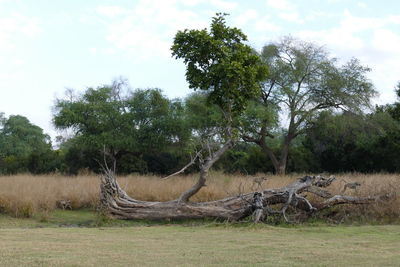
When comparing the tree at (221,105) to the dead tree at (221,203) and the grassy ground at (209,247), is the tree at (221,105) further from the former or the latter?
the grassy ground at (209,247)

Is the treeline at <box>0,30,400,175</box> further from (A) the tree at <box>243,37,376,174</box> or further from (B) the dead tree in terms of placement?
(B) the dead tree

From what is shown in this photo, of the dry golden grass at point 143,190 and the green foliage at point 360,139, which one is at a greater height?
the green foliage at point 360,139

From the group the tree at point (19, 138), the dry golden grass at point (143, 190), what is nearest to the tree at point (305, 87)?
the dry golden grass at point (143, 190)

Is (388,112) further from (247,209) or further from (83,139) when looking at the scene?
(247,209)

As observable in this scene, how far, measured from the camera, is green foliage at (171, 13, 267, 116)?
16.2 meters

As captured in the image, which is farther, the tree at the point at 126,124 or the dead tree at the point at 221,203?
the tree at the point at 126,124

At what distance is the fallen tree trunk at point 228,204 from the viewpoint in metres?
16.2

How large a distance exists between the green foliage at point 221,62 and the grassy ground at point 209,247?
4229 mm

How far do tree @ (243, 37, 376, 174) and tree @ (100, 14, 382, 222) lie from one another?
771 inches

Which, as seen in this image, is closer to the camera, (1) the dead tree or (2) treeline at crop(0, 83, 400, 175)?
(1) the dead tree

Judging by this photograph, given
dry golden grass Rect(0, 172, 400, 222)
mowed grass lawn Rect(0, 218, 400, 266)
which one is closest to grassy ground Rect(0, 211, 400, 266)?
mowed grass lawn Rect(0, 218, 400, 266)

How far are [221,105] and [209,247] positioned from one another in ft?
25.7

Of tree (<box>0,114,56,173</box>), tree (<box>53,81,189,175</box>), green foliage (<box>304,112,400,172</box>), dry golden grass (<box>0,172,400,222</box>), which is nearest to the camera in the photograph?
dry golden grass (<box>0,172,400,222</box>)

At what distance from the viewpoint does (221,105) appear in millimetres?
17312
